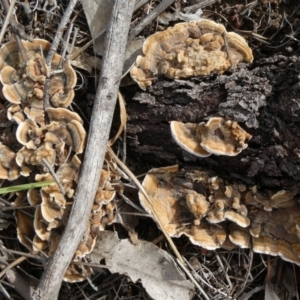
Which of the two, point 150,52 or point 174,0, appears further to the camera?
point 174,0

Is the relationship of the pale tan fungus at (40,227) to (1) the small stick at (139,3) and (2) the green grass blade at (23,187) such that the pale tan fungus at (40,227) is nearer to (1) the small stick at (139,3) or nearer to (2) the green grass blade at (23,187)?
(2) the green grass blade at (23,187)

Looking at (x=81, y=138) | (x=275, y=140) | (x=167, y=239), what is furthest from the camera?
(x=167, y=239)

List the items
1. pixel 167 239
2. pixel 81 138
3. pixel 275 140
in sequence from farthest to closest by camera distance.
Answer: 1. pixel 167 239
2. pixel 81 138
3. pixel 275 140

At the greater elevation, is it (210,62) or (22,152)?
(210,62)

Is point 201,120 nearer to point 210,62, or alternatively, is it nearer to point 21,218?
point 210,62

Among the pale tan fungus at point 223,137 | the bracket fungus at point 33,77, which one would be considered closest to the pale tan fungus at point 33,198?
the bracket fungus at point 33,77

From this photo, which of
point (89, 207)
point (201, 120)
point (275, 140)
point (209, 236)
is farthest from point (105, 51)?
A: point (209, 236)
